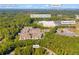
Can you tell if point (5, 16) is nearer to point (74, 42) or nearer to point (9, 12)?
point (9, 12)

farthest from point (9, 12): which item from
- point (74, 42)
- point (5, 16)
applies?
point (74, 42)

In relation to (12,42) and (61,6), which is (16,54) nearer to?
(12,42)

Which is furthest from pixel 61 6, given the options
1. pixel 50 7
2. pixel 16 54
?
pixel 16 54
